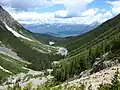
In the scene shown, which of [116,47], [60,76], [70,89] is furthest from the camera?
[60,76]

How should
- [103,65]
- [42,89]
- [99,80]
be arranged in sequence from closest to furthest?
[42,89] → [99,80] → [103,65]

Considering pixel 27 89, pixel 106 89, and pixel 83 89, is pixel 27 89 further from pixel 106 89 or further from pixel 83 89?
pixel 106 89

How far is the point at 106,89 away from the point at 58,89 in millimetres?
10625

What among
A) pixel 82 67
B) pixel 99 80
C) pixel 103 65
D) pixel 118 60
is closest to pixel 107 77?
pixel 99 80

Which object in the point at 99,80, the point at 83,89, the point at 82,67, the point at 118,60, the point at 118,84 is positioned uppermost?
the point at 82,67

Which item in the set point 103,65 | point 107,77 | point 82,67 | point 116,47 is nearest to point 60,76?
point 82,67

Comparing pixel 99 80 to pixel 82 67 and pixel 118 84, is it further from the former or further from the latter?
pixel 82 67

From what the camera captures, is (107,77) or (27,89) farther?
(107,77)

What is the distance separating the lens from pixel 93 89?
5294 cm

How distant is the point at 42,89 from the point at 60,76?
13181 centimetres

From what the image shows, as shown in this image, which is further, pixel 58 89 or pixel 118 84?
pixel 58 89

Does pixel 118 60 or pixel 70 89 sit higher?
pixel 118 60

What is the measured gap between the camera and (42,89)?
54656 millimetres

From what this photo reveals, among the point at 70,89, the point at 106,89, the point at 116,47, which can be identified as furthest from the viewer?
the point at 116,47
